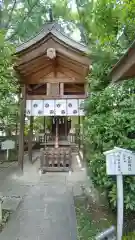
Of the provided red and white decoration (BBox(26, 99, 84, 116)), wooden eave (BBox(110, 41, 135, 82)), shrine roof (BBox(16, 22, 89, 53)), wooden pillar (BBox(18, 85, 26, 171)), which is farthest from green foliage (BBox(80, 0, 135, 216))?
wooden pillar (BBox(18, 85, 26, 171))

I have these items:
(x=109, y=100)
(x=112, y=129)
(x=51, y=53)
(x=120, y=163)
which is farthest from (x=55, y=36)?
(x=120, y=163)

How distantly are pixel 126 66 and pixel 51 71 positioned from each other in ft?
17.1

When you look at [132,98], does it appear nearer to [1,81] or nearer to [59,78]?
[1,81]

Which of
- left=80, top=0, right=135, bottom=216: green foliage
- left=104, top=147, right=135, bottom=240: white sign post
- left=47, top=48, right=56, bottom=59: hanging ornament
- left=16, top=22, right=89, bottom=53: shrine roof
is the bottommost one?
left=104, top=147, right=135, bottom=240: white sign post

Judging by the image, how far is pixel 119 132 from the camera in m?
3.26

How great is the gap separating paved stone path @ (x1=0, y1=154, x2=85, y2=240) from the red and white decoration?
2.18 metres

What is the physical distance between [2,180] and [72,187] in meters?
2.32

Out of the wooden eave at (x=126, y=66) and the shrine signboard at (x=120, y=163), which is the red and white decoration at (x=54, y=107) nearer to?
the wooden eave at (x=126, y=66)

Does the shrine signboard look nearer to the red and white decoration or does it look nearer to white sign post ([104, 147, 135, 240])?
white sign post ([104, 147, 135, 240])

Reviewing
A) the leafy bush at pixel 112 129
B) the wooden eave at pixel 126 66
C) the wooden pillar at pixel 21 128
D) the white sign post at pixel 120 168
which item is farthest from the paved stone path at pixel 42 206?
the wooden eave at pixel 126 66

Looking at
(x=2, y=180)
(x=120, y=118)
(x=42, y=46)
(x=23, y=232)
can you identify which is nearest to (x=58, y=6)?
→ (x=42, y=46)

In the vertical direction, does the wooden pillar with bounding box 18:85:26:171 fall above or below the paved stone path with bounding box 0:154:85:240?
above

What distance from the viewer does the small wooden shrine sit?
6.65m

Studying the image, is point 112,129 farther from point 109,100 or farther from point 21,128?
point 21,128
